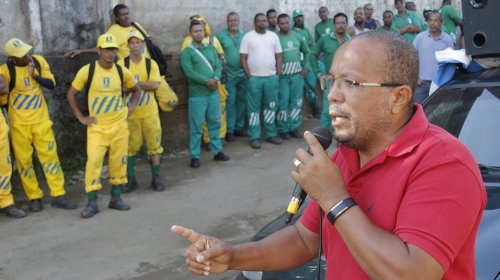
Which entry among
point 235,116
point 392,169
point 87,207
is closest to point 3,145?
point 87,207

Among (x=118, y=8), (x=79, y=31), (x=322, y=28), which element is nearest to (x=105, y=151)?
(x=79, y=31)

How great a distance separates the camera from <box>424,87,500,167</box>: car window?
3.88 m

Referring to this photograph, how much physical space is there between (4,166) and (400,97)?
222 inches

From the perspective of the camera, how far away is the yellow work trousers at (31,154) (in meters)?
6.84

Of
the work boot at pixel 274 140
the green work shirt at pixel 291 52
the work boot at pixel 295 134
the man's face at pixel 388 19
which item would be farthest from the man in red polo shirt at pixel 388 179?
the man's face at pixel 388 19

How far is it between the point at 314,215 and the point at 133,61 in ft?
18.9

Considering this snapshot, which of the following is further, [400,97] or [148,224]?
[148,224]

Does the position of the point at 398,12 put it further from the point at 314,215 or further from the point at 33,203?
the point at 314,215

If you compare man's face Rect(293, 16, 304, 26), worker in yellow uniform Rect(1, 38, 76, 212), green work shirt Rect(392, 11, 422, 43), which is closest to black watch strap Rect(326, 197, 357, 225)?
worker in yellow uniform Rect(1, 38, 76, 212)

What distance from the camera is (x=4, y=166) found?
21.8 feet

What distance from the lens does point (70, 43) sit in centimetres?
812

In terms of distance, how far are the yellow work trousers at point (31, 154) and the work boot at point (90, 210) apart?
44 cm

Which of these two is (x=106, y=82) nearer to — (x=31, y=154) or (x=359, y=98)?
(x=31, y=154)

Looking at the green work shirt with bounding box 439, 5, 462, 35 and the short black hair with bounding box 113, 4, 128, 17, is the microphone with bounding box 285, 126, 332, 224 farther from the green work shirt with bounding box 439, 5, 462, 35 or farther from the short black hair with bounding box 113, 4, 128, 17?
the green work shirt with bounding box 439, 5, 462, 35
